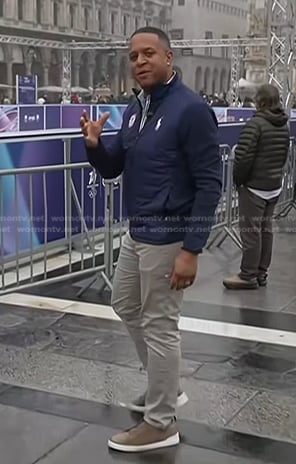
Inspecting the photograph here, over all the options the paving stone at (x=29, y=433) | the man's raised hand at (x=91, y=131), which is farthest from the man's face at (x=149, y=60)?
the paving stone at (x=29, y=433)

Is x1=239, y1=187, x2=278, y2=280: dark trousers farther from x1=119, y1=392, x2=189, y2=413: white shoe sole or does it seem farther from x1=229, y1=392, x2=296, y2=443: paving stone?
x1=119, y1=392, x2=189, y2=413: white shoe sole

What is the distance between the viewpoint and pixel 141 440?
3291 millimetres

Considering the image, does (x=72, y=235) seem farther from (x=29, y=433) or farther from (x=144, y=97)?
(x=144, y=97)

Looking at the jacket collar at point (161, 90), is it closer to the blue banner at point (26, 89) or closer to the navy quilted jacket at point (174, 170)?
the navy quilted jacket at point (174, 170)

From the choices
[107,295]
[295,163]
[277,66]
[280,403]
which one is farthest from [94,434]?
[277,66]

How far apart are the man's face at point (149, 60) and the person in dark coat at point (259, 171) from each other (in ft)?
8.85

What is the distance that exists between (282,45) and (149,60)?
34.0 ft

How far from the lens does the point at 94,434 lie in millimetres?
3469

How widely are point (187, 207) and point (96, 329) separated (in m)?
2.21

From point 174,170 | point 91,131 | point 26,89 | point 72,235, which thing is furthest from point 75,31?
point 174,170

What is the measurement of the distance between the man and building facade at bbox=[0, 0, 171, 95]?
57681mm

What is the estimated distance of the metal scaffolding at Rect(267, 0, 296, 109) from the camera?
12375 mm

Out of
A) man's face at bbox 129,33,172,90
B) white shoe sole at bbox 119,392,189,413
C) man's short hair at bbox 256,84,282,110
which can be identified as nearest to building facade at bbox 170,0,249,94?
man's short hair at bbox 256,84,282,110

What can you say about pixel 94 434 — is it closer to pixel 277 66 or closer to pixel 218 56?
pixel 277 66
